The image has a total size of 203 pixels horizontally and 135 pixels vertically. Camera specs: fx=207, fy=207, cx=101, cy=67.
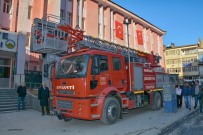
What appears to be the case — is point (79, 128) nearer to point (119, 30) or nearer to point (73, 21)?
point (73, 21)

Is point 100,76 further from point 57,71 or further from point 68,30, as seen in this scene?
point 68,30

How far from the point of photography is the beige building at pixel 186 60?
58.0 meters

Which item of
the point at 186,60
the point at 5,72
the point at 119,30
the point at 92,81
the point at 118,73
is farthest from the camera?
the point at 186,60

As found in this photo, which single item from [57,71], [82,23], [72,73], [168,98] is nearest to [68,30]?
[57,71]

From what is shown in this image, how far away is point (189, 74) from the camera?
5975 centimetres

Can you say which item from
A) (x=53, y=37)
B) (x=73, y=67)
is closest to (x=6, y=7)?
(x=53, y=37)

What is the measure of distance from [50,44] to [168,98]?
24.0 feet

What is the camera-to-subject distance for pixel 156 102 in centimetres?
1253

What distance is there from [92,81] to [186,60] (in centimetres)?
5917

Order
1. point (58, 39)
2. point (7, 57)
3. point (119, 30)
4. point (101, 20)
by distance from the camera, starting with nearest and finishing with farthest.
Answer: point (58, 39), point (7, 57), point (101, 20), point (119, 30)

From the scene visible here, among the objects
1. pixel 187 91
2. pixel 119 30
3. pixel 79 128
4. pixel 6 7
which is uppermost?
pixel 119 30

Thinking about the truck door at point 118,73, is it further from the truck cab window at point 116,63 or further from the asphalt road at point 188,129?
the asphalt road at point 188,129

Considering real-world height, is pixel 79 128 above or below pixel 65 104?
below

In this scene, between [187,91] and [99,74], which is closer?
[99,74]
